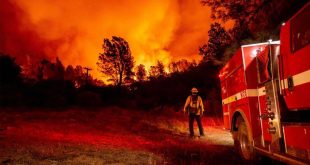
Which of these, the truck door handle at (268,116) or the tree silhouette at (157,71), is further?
the tree silhouette at (157,71)

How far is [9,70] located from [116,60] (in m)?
16.2

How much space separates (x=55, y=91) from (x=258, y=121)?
71.3 feet

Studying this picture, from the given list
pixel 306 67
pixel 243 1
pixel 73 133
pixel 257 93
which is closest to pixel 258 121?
pixel 257 93

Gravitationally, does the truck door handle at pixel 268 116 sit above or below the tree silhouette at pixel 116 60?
below

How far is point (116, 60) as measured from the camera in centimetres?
4531

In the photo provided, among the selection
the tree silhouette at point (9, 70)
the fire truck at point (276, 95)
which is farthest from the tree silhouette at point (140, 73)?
the fire truck at point (276, 95)

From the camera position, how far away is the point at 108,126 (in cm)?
1489

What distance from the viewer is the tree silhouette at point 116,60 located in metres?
44.8

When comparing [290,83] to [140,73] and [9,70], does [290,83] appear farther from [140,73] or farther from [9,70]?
[140,73]

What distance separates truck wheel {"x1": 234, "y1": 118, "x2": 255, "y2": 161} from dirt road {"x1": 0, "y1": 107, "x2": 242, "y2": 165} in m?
0.28

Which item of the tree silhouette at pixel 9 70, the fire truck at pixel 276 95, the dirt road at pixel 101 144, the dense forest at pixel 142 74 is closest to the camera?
the fire truck at pixel 276 95

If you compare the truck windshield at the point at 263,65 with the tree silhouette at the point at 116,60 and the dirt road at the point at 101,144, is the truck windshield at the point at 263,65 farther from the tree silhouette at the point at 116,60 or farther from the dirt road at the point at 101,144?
the tree silhouette at the point at 116,60

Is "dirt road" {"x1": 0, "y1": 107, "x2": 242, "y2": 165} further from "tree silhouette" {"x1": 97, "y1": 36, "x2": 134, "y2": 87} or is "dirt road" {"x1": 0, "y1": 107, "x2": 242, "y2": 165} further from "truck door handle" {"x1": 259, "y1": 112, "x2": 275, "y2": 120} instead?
"tree silhouette" {"x1": 97, "y1": 36, "x2": 134, "y2": 87}

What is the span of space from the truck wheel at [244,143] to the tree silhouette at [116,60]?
3703cm
